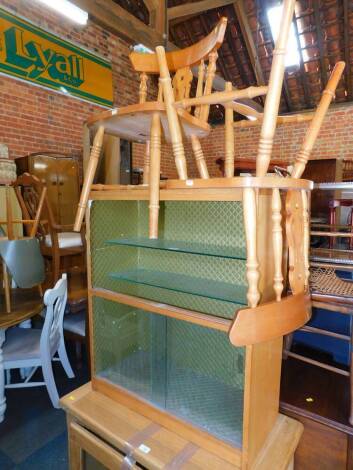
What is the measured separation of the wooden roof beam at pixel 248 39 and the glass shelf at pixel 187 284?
5.23 meters

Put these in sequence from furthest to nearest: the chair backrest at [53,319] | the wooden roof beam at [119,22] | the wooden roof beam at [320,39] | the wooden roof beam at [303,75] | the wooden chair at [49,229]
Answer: the wooden roof beam at [303,75] → the wooden roof beam at [320,39] → the wooden roof beam at [119,22] → the wooden chair at [49,229] → the chair backrest at [53,319]

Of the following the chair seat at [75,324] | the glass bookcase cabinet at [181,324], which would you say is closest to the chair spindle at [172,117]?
the glass bookcase cabinet at [181,324]

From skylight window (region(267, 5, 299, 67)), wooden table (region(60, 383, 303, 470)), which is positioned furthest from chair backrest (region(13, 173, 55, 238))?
skylight window (region(267, 5, 299, 67))

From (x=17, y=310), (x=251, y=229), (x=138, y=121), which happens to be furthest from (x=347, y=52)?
(x=17, y=310)

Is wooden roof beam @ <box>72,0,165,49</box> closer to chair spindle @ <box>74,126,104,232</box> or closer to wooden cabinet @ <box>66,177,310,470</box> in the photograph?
chair spindle @ <box>74,126,104,232</box>

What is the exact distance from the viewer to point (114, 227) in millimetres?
1521

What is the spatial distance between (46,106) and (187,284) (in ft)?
13.5

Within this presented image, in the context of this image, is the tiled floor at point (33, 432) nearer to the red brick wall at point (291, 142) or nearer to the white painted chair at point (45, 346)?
the white painted chair at point (45, 346)

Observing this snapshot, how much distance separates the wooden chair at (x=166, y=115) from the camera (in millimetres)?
1056

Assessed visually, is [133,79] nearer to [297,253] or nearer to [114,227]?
[114,227]

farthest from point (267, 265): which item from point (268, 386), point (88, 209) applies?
point (88, 209)

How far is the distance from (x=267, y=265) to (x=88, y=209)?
0.80 metres

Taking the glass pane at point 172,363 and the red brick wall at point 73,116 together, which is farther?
the red brick wall at point 73,116

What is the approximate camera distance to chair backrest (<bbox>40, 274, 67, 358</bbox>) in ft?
6.80
